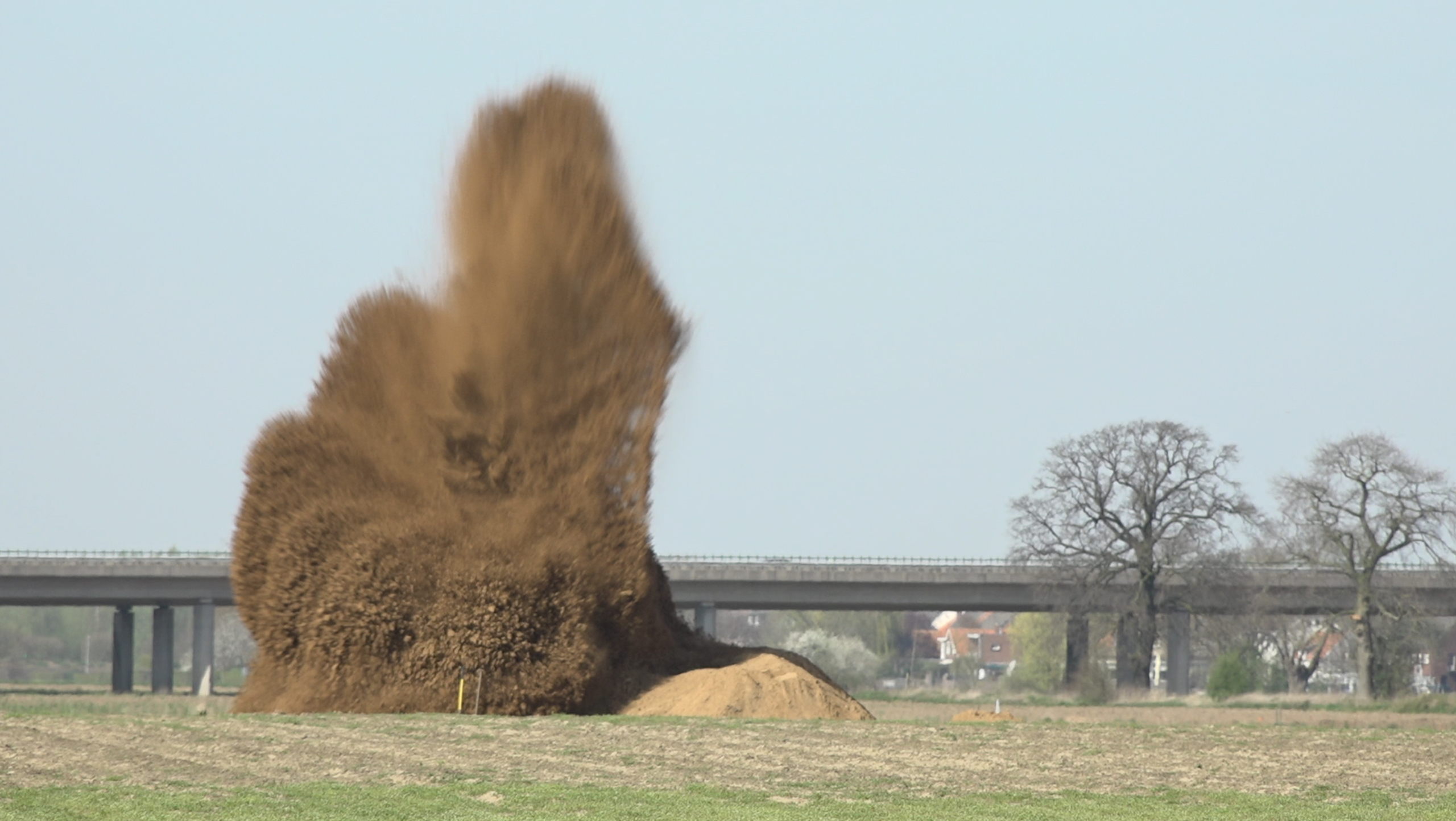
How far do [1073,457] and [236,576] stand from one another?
3719 centimetres

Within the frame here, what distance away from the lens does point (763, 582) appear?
6631cm

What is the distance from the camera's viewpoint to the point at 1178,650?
6266cm

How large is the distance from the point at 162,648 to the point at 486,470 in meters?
45.4

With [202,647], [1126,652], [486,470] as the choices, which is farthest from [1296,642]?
[486,470]

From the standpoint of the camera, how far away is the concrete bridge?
6044 centimetres

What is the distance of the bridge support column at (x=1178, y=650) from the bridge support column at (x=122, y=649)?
38931mm

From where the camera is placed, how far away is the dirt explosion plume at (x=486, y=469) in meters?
29.0

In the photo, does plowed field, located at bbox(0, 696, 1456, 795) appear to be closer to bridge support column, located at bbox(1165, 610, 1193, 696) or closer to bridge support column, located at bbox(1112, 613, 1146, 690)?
bridge support column, located at bbox(1112, 613, 1146, 690)

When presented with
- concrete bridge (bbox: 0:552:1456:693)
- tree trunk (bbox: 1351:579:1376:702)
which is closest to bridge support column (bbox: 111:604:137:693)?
concrete bridge (bbox: 0:552:1456:693)

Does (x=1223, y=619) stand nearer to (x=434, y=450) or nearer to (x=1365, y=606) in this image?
(x=1365, y=606)

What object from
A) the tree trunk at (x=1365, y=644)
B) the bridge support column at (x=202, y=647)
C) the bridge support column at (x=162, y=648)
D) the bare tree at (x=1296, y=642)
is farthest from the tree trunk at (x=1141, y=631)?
the bridge support column at (x=162, y=648)

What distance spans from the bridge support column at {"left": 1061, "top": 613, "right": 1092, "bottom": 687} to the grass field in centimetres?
3282

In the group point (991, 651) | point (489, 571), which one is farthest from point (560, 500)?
point (991, 651)

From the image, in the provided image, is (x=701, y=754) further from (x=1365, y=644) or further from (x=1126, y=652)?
(x=1126, y=652)
